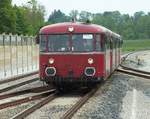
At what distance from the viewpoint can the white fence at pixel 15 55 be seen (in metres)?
34.2

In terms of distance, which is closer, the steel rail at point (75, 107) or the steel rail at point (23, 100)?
the steel rail at point (75, 107)

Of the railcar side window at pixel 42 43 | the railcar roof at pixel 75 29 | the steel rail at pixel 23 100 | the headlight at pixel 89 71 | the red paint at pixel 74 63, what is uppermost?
the railcar roof at pixel 75 29

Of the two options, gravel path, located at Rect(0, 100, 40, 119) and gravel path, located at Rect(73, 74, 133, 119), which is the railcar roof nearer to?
gravel path, located at Rect(73, 74, 133, 119)

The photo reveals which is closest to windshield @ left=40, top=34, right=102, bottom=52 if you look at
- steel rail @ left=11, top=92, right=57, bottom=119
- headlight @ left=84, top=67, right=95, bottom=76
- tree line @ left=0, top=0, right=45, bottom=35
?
headlight @ left=84, top=67, right=95, bottom=76

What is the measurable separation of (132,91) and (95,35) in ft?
10.6

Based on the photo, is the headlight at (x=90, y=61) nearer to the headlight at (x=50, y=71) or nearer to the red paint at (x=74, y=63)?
the red paint at (x=74, y=63)

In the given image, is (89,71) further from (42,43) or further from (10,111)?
(10,111)

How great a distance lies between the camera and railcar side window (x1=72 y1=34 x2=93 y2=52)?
66.8ft

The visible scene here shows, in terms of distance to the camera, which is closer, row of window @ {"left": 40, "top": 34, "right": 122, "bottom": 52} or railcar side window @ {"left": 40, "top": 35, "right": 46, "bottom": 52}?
row of window @ {"left": 40, "top": 34, "right": 122, "bottom": 52}

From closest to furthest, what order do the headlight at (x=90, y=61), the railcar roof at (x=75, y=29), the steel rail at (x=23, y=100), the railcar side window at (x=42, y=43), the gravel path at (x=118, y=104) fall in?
1. the gravel path at (x=118, y=104)
2. the steel rail at (x=23, y=100)
3. the headlight at (x=90, y=61)
4. the railcar roof at (x=75, y=29)
5. the railcar side window at (x=42, y=43)

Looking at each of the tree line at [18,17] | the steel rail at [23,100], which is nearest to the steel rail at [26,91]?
the steel rail at [23,100]

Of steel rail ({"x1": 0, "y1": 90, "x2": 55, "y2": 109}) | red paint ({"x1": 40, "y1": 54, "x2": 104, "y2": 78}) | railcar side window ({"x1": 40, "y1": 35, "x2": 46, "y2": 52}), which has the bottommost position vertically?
steel rail ({"x1": 0, "y1": 90, "x2": 55, "y2": 109})

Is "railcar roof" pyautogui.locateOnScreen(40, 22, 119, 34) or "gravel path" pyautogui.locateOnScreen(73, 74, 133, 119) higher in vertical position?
"railcar roof" pyautogui.locateOnScreen(40, 22, 119, 34)

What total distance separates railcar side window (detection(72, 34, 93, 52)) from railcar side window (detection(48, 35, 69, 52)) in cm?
28
